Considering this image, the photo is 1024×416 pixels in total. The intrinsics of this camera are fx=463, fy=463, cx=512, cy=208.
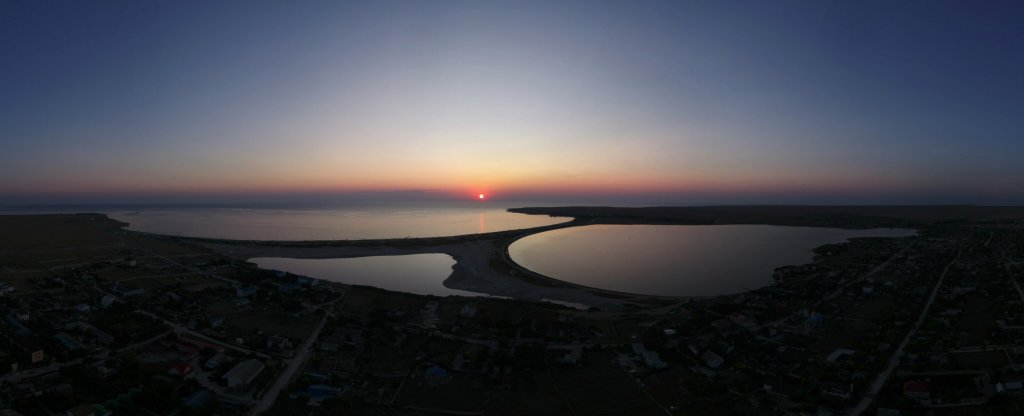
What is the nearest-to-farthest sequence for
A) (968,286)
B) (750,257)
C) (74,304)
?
(74,304) < (968,286) < (750,257)

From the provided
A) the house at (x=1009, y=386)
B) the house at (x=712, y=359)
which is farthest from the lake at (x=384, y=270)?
the house at (x=1009, y=386)

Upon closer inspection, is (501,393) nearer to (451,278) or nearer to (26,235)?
(451,278)

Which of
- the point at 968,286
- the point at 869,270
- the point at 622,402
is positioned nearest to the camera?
the point at 622,402

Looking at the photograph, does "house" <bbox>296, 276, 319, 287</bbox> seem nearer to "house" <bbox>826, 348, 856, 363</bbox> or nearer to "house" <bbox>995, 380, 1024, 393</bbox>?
"house" <bbox>826, 348, 856, 363</bbox>

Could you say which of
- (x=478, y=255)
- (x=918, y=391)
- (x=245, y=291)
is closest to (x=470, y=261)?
(x=478, y=255)

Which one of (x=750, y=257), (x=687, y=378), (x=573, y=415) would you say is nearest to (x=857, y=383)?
A: (x=687, y=378)

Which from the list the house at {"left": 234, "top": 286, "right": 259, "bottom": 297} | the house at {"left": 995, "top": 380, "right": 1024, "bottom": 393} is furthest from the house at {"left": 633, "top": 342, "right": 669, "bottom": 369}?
the house at {"left": 234, "top": 286, "right": 259, "bottom": 297}
